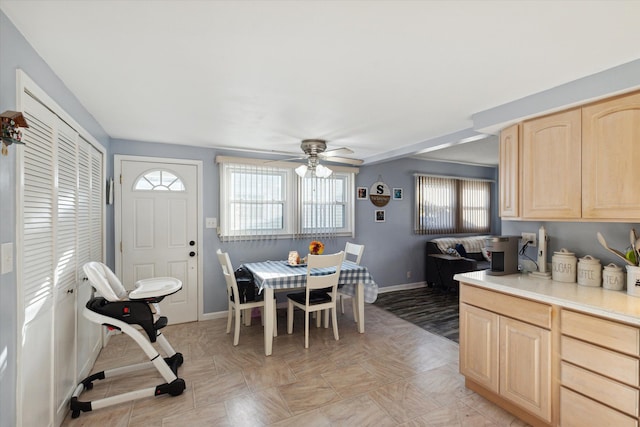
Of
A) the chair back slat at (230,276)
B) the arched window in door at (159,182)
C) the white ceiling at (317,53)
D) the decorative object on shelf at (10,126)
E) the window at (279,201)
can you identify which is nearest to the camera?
the decorative object on shelf at (10,126)

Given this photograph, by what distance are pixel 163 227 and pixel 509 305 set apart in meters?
3.77

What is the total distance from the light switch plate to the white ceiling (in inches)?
41.8

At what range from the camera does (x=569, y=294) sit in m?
2.00

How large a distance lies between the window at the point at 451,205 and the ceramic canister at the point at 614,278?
144 inches

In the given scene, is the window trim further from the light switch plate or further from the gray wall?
the light switch plate

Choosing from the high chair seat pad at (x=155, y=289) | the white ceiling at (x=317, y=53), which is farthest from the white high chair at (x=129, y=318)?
the white ceiling at (x=317, y=53)

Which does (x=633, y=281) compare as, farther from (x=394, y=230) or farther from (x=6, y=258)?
(x=394, y=230)

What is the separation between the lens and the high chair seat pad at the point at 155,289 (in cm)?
248

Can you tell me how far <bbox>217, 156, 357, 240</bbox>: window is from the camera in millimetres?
4266

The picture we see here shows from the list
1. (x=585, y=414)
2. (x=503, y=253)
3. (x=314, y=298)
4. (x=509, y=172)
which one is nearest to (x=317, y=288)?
(x=314, y=298)

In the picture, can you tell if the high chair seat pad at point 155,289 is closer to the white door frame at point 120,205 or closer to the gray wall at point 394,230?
the white door frame at point 120,205

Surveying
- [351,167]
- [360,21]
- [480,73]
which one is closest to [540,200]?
[480,73]

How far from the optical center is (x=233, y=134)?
11.6 feet

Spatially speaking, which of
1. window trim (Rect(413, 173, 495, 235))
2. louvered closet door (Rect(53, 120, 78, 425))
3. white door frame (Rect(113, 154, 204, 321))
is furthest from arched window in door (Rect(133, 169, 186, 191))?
window trim (Rect(413, 173, 495, 235))
